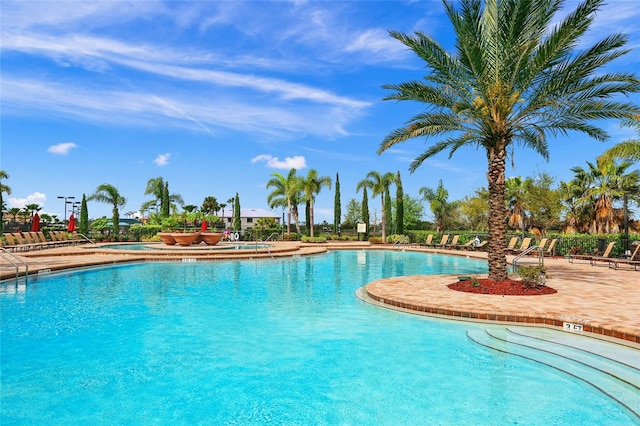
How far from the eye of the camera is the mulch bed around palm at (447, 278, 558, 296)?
9977 mm

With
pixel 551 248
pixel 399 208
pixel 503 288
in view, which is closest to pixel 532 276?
pixel 503 288

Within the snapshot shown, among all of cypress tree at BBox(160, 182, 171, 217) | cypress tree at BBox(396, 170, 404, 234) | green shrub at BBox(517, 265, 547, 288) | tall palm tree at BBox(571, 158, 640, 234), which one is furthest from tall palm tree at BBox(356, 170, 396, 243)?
green shrub at BBox(517, 265, 547, 288)

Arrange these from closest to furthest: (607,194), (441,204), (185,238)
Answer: (185,238)
(607,194)
(441,204)

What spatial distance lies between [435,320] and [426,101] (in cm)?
647

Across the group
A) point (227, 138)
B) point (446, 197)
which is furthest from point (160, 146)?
point (446, 197)

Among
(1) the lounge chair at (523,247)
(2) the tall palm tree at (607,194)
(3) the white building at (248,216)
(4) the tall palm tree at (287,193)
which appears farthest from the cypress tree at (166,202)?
(2) the tall palm tree at (607,194)

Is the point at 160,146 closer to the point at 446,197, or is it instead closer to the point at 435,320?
the point at 446,197

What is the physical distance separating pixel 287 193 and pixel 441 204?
2241cm

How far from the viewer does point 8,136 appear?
28594 millimetres

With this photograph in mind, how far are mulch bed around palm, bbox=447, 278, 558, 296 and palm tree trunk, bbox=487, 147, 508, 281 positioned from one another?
0.41 m

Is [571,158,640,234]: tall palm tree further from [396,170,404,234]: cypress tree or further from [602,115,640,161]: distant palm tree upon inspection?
[602,115,640,161]: distant palm tree

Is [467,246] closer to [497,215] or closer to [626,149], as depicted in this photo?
[626,149]

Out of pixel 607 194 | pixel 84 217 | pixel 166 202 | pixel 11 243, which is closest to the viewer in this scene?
pixel 11 243

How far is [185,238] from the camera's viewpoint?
2820cm
